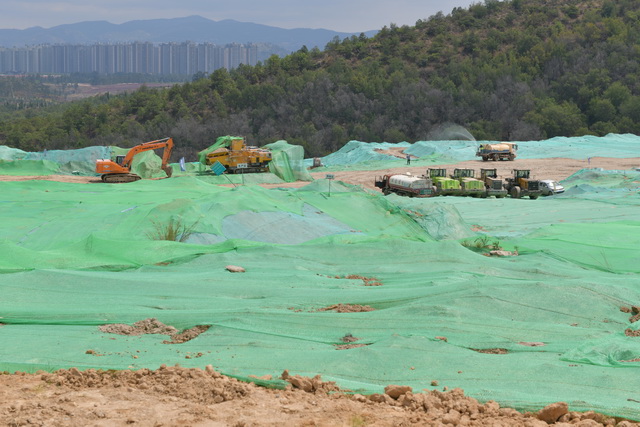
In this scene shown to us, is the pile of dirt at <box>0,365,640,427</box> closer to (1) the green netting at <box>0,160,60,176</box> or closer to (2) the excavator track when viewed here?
(2) the excavator track

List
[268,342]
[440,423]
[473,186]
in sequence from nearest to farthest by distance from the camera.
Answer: [440,423], [268,342], [473,186]

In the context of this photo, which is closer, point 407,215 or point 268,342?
point 268,342

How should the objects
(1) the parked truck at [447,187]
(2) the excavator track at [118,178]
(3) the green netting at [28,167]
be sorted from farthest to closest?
(3) the green netting at [28,167], (2) the excavator track at [118,178], (1) the parked truck at [447,187]

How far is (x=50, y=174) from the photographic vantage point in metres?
32.5

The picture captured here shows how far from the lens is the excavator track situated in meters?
29.3

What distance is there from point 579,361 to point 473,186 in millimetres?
20194

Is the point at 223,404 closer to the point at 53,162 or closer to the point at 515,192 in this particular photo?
the point at 515,192

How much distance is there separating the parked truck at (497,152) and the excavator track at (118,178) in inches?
711

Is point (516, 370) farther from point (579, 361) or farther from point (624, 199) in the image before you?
point (624, 199)

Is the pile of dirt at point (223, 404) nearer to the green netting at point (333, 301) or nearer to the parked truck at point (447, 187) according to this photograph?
the green netting at point (333, 301)

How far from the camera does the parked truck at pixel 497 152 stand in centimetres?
3934

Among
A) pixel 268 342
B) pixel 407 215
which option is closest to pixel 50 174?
pixel 407 215

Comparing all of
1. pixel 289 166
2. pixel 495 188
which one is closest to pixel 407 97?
pixel 289 166

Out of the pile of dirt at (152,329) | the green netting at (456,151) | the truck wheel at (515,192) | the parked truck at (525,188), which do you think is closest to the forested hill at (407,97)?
the green netting at (456,151)
